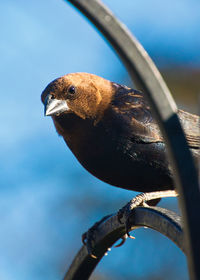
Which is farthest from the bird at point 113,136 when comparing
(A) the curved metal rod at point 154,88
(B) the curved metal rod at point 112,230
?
(A) the curved metal rod at point 154,88

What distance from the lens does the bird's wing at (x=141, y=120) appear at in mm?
3408

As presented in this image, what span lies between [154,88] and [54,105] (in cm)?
208

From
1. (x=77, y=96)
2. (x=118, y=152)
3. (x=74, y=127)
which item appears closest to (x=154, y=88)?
(x=118, y=152)

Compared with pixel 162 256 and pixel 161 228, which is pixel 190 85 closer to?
pixel 162 256

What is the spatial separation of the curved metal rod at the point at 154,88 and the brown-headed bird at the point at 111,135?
1.89 meters

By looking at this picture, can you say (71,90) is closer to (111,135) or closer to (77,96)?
(77,96)

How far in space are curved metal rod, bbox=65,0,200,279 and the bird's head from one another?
6.42 feet

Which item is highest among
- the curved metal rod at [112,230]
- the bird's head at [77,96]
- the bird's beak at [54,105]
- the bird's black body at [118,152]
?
the bird's head at [77,96]

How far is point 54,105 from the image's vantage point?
339 centimetres

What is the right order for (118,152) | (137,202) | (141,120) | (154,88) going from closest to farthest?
(154,88), (137,202), (118,152), (141,120)

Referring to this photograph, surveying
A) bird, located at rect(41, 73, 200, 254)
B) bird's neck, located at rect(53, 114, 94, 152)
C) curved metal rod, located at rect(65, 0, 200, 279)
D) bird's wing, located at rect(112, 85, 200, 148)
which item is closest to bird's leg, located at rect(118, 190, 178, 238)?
bird, located at rect(41, 73, 200, 254)

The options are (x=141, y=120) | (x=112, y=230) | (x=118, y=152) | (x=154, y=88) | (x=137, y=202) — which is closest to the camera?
(x=154, y=88)

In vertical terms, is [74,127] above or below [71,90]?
below

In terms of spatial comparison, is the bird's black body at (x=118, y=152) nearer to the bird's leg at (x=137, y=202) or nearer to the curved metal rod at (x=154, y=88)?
the bird's leg at (x=137, y=202)
